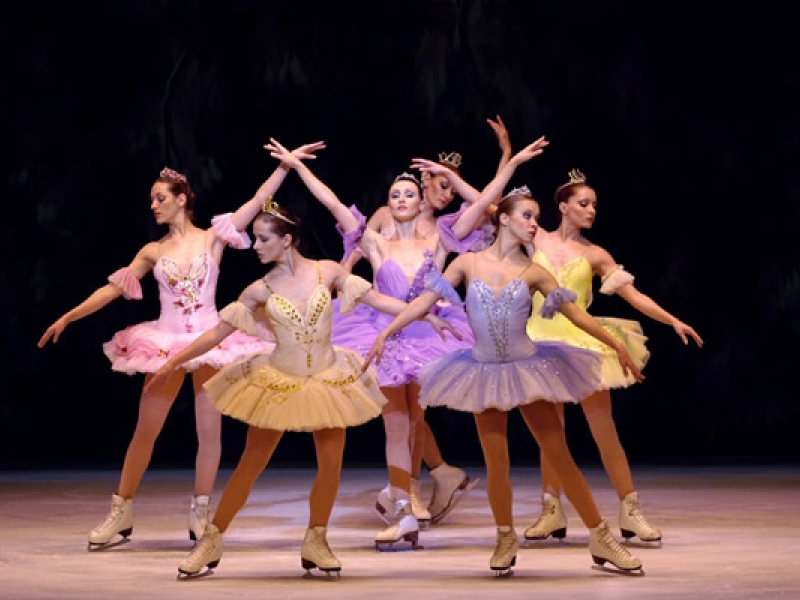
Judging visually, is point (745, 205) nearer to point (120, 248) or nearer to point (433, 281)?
point (120, 248)

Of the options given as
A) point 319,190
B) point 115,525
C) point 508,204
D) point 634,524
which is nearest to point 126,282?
point 319,190

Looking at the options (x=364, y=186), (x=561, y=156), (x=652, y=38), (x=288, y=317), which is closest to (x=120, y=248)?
(x=364, y=186)

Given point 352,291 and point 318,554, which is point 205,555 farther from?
point 352,291

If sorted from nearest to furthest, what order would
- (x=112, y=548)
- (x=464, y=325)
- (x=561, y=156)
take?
1. (x=112, y=548)
2. (x=464, y=325)
3. (x=561, y=156)

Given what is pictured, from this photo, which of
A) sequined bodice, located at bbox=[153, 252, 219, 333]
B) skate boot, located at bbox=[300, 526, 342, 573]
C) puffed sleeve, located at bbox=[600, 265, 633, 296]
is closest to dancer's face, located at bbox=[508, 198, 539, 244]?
puffed sleeve, located at bbox=[600, 265, 633, 296]

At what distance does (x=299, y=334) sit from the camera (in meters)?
6.04

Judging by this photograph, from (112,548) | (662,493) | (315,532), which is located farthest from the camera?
(662,493)

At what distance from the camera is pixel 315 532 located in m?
5.93

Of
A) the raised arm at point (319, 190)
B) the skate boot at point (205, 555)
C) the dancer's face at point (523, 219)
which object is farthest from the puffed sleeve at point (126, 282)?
the dancer's face at point (523, 219)

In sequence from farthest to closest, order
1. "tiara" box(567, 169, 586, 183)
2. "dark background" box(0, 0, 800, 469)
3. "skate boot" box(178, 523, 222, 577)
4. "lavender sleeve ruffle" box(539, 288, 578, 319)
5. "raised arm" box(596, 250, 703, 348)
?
1. "dark background" box(0, 0, 800, 469)
2. "tiara" box(567, 169, 586, 183)
3. "raised arm" box(596, 250, 703, 348)
4. "lavender sleeve ruffle" box(539, 288, 578, 319)
5. "skate boot" box(178, 523, 222, 577)

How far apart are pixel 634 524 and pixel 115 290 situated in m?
2.25

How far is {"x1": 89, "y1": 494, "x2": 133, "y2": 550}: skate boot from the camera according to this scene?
22.0ft

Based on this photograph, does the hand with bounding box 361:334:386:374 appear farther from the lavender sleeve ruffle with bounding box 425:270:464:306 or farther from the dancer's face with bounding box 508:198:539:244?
the dancer's face with bounding box 508:198:539:244

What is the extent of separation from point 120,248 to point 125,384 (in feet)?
2.79
